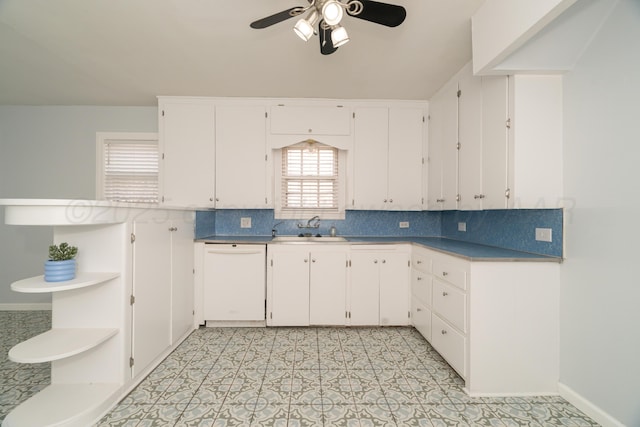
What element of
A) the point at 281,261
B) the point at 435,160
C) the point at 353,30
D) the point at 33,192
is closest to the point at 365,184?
the point at 435,160

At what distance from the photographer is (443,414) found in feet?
5.47

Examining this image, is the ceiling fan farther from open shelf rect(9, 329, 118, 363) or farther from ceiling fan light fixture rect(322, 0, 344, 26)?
open shelf rect(9, 329, 118, 363)

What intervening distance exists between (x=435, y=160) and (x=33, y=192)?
199 inches

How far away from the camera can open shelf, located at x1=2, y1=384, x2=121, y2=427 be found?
1483mm

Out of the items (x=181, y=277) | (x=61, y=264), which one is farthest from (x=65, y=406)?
(x=181, y=277)

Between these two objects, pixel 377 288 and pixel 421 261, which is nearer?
pixel 421 261

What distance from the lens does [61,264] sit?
1.64 metres

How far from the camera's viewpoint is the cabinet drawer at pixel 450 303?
1932 millimetres

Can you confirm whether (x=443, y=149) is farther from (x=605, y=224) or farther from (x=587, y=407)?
(x=587, y=407)

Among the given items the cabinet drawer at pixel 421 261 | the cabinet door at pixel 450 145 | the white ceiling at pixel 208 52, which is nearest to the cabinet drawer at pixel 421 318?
the cabinet drawer at pixel 421 261

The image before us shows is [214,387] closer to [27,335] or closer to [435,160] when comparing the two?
[27,335]

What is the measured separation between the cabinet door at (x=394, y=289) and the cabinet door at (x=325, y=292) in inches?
17.0

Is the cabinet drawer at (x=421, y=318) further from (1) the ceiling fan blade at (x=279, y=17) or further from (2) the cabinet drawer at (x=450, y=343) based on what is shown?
(1) the ceiling fan blade at (x=279, y=17)

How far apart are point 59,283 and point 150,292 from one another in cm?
59
